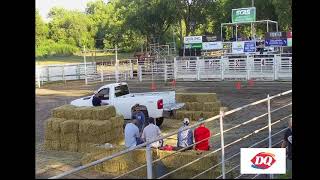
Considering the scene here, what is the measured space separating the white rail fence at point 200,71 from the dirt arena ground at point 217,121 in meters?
1.39

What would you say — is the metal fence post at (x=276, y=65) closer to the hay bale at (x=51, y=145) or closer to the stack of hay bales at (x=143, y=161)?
the hay bale at (x=51, y=145)

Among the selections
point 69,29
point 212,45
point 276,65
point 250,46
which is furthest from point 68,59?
point 276,65

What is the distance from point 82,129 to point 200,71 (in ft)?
61.0

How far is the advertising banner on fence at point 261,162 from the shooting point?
619cm

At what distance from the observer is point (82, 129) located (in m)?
13.4

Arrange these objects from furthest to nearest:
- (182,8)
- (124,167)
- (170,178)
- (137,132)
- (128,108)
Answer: (182,8) → (128,108) → (137,132) → (124,167) → (170,178)

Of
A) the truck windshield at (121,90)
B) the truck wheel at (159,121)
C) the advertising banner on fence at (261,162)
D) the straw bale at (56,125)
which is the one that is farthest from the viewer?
the truck windshield at (121,90)

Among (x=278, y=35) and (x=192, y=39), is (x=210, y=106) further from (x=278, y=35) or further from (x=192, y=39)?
(x=192, y=39)

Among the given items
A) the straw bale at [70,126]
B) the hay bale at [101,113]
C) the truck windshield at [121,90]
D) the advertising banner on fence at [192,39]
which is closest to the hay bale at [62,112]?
the straw bale at [70,126]

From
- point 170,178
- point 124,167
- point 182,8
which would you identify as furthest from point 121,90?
point 182,8
